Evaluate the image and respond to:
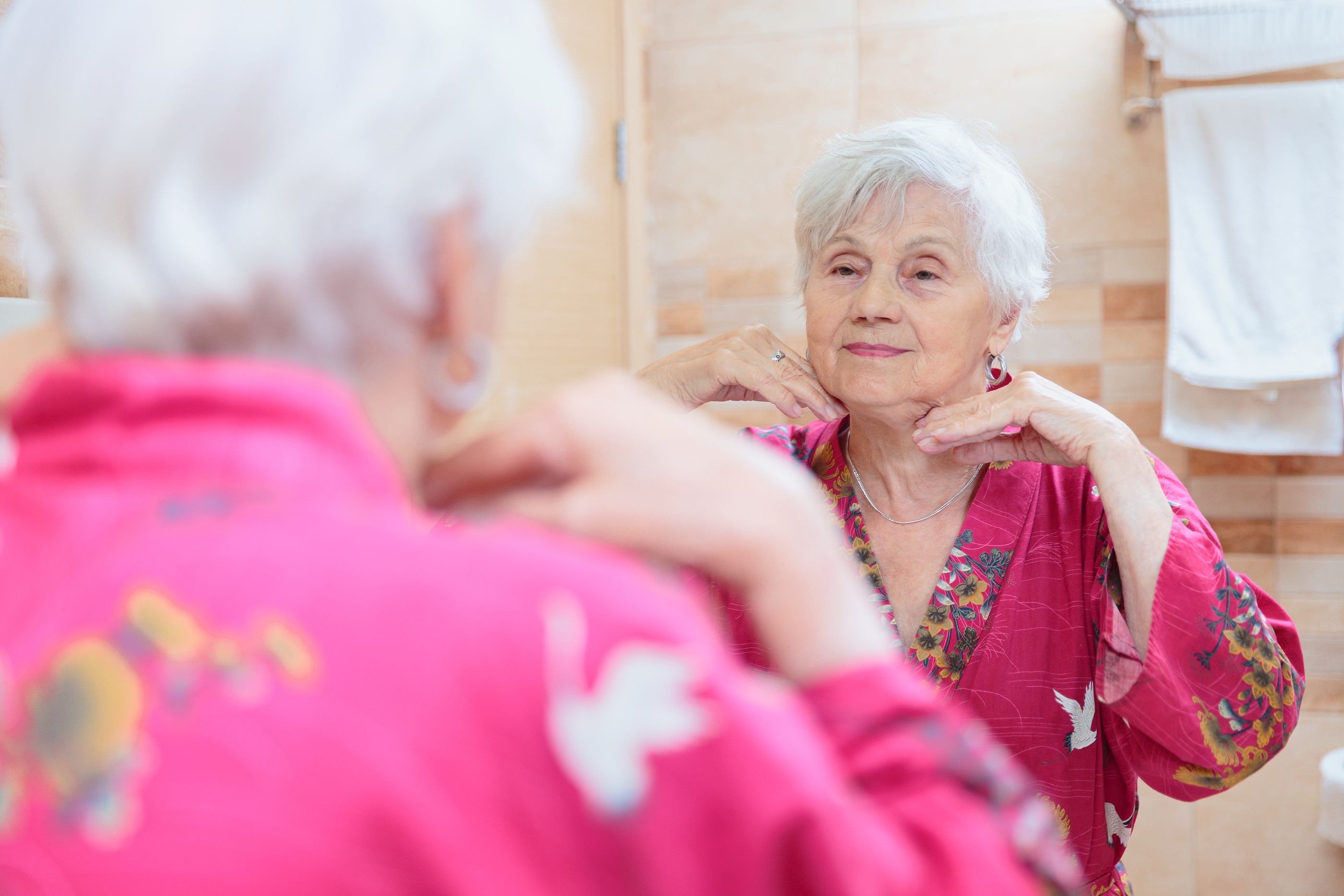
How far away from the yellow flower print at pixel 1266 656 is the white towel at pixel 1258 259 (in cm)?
97

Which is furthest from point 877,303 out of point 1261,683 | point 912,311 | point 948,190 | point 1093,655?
point 1261,683

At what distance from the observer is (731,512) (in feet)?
1.61

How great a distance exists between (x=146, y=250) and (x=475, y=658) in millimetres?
216

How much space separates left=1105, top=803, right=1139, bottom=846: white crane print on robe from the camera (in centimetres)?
126

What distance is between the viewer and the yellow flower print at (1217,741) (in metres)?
1.11

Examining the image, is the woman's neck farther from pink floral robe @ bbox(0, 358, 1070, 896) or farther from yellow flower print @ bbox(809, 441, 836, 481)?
pink floral robe @ bbox(0, 358, 1070, 896)

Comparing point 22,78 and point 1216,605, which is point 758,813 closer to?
point 22,78

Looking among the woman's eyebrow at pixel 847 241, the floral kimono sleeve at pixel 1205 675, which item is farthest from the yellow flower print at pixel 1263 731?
the woman's eyebrow at pixel 847 241

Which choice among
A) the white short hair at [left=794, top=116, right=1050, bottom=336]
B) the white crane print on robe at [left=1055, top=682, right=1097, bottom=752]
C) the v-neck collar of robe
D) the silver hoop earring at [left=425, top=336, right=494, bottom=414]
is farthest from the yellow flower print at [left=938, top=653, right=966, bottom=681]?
the silver hoop earring at [left=425, top=336, right=494, bottom=414]

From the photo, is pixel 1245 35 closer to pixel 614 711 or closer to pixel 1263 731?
pixel 1263 731

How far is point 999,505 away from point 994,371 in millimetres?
222

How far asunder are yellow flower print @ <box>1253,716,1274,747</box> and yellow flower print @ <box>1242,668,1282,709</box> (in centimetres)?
2

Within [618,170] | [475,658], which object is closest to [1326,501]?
[618,170]

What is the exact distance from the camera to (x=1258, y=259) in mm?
1975
